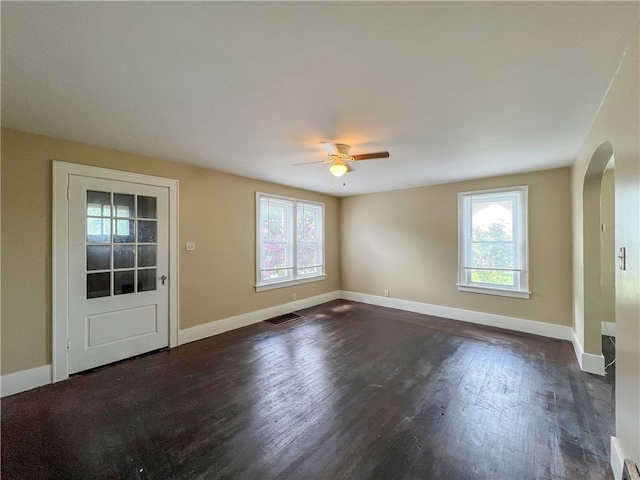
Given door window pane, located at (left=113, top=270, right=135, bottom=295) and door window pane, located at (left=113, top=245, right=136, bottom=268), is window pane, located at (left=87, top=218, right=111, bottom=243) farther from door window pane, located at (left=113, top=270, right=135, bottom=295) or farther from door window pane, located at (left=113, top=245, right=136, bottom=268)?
door window pane, located at (left=113, top=270, right=135, bottom=295)

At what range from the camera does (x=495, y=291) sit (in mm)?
4332

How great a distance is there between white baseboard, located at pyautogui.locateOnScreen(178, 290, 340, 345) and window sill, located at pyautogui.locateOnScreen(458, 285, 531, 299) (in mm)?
2850

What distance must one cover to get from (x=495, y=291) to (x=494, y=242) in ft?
2.62

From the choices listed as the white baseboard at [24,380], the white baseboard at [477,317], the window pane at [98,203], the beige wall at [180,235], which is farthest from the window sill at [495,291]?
the white baseboard at [24,380]

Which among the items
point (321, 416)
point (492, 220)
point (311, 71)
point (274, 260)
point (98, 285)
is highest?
point (311, 71)

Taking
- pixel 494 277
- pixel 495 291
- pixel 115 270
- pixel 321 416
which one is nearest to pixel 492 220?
pixel 494 277

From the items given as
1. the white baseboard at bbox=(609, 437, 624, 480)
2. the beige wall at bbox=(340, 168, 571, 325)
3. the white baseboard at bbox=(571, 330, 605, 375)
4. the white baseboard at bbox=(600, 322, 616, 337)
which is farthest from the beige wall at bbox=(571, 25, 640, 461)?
the white baseboard at bbox=(600, 322, 616, 337)

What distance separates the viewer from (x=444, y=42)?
1396 mm

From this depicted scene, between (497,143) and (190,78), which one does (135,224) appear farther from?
(497,143)

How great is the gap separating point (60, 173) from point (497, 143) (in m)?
4.62

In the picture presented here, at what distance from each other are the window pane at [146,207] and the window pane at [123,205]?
76 mm

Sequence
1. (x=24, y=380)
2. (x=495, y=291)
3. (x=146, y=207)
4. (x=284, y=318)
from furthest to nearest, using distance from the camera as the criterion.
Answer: (x=284, y=318), (x=495, y=291), (x=146, y=207), (x=24, y=380)

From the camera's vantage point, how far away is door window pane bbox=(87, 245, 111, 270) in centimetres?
297

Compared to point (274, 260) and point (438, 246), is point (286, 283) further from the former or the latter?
point (438, 246)
